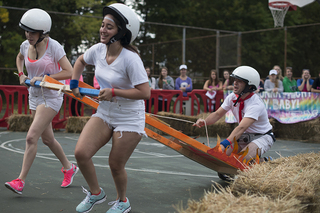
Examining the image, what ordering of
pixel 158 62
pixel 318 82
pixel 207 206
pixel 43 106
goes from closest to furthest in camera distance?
pixel 207 206 < pixel 43 106 < pixel 318 82 < pixel 158 62

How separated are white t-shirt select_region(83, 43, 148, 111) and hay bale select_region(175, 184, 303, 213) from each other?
4.48 feet

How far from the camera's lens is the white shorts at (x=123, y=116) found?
378 centimetres

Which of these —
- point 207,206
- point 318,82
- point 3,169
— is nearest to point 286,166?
point 207,206

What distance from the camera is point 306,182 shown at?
3.23 metres

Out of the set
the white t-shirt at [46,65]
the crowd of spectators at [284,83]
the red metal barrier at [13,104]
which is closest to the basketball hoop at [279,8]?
the crowd of spectators at [284,83]

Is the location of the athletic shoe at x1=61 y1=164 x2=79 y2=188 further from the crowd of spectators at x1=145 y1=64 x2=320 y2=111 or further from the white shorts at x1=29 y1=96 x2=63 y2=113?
the crowd of spectators at x1=145 y1=64 x2=320 y2=111

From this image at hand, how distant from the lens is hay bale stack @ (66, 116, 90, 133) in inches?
472

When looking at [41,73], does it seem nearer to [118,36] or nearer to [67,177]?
[67,177]

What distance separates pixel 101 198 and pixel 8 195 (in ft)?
4.65

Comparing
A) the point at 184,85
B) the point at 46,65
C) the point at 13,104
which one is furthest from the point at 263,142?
the point at 13,104

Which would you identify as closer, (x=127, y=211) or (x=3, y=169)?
(x=127, y=211)

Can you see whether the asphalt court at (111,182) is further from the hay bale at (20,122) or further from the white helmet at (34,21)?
the hay bale at (20,122)

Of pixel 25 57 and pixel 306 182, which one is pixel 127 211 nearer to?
pixel 306 182

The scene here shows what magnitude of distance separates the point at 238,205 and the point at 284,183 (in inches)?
28.5
